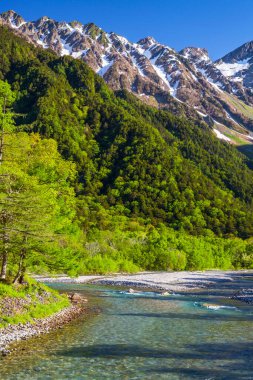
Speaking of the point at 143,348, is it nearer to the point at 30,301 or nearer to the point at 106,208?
the point at 30,301

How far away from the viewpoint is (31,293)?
35.2 meters

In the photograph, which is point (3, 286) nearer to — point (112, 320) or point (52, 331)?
point (52, 331)

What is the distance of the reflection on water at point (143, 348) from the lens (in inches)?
802

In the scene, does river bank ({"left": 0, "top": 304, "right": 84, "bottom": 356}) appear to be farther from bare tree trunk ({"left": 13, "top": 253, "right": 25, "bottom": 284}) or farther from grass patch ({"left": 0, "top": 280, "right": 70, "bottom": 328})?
bare tree trunk ({"left": 13, "top": 253, "right": 25, "bottom": 284})

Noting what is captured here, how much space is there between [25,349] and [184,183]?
163 m

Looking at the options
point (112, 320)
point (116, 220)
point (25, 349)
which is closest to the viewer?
point (25, 349)

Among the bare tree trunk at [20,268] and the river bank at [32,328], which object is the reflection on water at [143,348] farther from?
the bare tree trunk at [20,268]

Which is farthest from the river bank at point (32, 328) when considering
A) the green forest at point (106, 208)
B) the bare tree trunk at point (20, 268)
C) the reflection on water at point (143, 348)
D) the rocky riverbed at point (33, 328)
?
the green forest at point (106, 208)

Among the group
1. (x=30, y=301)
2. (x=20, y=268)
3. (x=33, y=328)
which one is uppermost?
(x=20, y=268)

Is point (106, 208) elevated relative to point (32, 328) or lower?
elevated

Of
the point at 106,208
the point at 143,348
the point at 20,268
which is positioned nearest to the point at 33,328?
the point at 20,268

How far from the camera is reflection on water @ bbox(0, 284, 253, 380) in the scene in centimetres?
2036

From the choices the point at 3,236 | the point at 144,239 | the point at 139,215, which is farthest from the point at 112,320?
the point at 139,215

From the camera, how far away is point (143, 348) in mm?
25438
